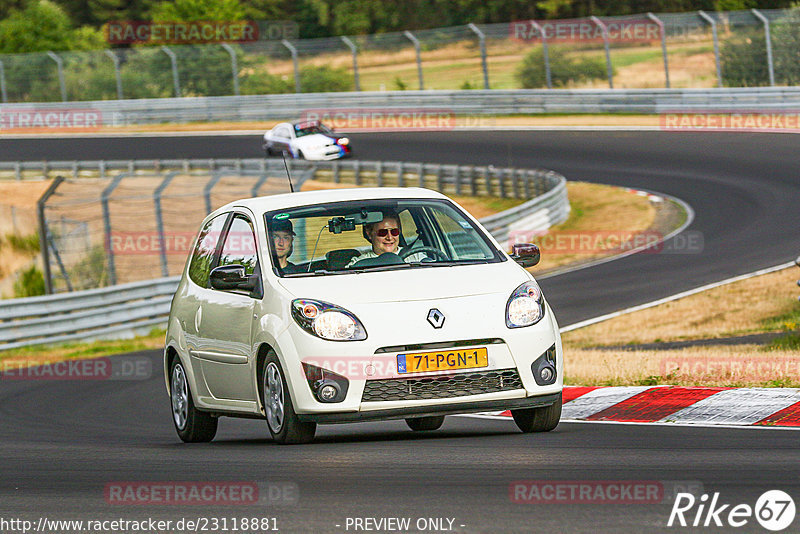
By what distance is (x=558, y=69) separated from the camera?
46.9m

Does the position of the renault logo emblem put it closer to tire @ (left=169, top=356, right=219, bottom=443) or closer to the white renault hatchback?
the white renault hatchback

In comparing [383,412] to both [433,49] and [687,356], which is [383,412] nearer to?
[687,356]

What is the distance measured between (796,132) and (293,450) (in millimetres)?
29365

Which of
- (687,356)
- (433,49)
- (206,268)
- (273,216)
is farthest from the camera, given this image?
(433,49)

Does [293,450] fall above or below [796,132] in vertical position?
above

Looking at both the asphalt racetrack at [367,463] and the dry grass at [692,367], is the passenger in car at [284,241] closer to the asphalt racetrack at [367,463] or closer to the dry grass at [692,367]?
the asphalt racetrack at [367,463]

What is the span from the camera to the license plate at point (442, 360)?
7.40 metres

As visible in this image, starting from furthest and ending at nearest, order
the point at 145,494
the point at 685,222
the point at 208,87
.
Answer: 1. the point at 208,87
2. the point at 685,222
3. the point at 145,494

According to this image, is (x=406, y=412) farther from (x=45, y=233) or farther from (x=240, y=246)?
(x=45, y=233)

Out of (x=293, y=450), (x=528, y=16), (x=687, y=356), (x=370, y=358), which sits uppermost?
(x=370, y=358)

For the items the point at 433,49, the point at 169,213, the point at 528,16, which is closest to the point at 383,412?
the point at 169,213

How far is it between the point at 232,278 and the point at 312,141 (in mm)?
33393

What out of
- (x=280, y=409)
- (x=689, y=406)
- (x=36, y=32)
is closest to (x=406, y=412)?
(x=280, y=409)

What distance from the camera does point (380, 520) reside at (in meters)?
5.37
